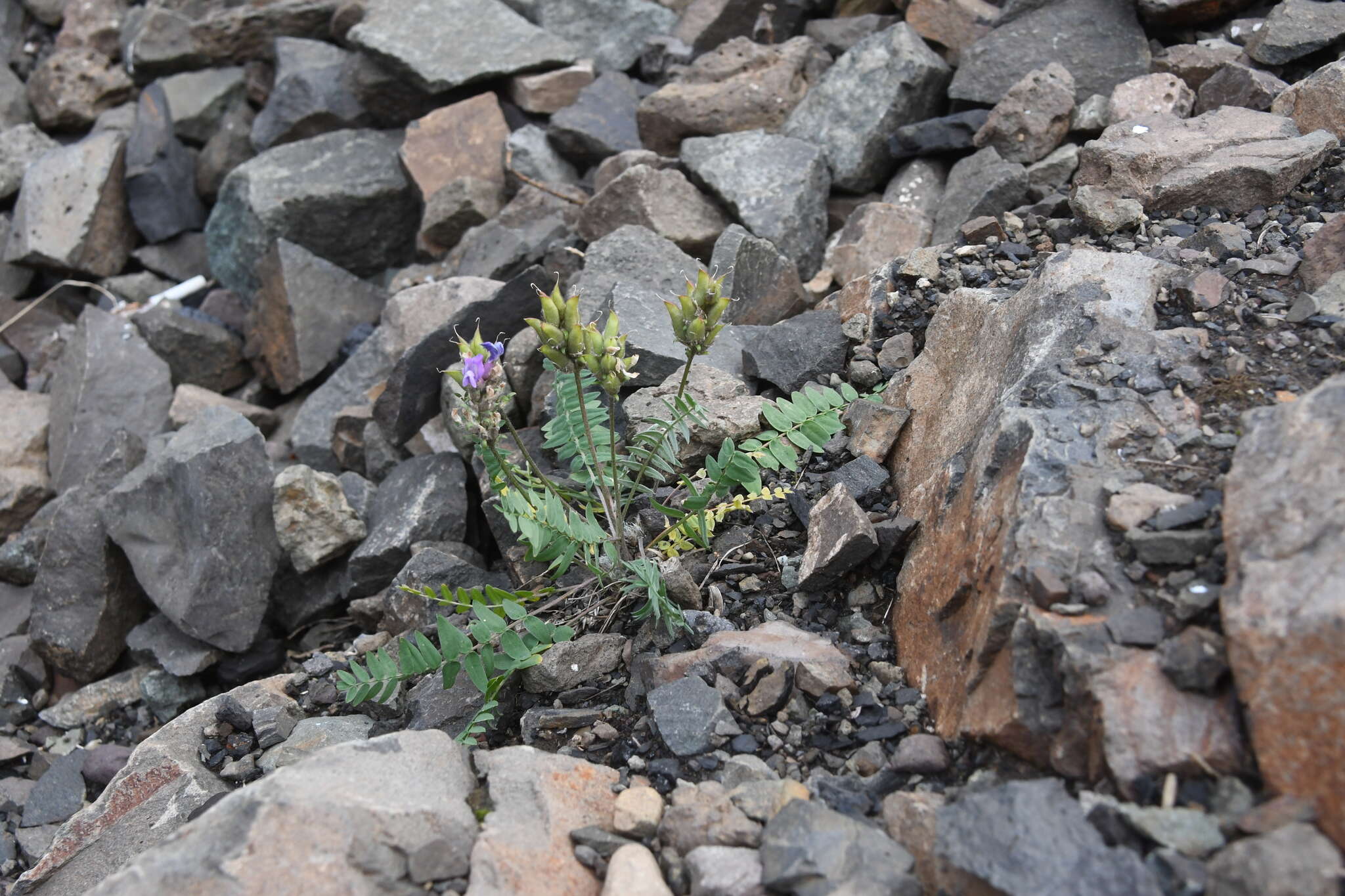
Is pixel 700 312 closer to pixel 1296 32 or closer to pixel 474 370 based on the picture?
pixel 474 370

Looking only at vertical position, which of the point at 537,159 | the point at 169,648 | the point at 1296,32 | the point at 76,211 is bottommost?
the point at 169,648

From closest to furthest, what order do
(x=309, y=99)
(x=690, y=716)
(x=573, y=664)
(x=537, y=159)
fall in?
(x=690, y=716) → (x=573, y=664) → (x=537, y=159) → (x=309, y=99)

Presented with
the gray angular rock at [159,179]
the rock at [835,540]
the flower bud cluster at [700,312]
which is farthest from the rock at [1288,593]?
the gray angular rock at [159,179]

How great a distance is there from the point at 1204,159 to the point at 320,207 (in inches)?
182

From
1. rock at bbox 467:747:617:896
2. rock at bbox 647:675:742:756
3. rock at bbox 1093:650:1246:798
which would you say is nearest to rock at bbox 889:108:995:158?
rock at bbox 647:675:742:756

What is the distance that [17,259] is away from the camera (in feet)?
21.7

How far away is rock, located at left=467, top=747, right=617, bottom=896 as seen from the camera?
6.54 ft

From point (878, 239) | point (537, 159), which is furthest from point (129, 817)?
point (537, 159)

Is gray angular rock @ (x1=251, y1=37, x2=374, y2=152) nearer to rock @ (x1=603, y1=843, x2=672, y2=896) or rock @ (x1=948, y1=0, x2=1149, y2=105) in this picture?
rock @ (x1=948, y1=0, x2=1149, y2=105)

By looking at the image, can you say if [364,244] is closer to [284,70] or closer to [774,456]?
[284,70]

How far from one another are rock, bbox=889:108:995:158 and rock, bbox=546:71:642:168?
146 cm

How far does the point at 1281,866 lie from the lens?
5.05 ft

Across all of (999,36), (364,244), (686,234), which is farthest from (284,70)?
(999,36)

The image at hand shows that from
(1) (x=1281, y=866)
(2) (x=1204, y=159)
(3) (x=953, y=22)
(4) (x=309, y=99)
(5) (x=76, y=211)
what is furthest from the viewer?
(5) (x=76, y=211)
